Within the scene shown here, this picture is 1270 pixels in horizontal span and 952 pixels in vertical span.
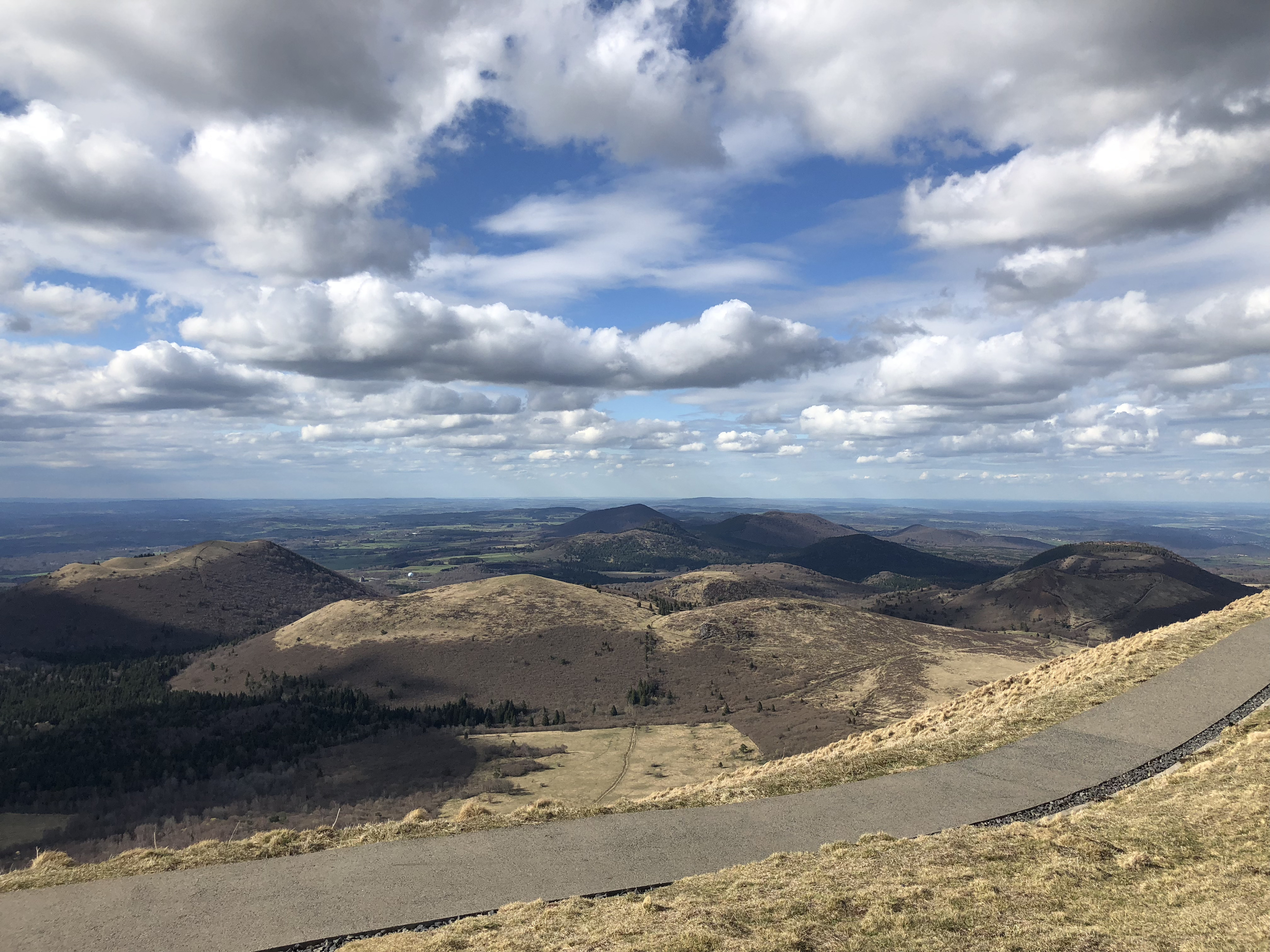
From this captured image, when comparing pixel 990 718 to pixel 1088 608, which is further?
pixel 1088 608

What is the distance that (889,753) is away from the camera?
2558cm

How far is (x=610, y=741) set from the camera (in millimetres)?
88438

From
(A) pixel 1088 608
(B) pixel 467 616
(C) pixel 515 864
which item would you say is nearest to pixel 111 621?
(B) pixel 467 616

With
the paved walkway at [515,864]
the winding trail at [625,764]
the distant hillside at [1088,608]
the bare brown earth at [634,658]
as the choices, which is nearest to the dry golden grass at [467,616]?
the bare brown earth at [634,658]

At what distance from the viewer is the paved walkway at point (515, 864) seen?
14.0m

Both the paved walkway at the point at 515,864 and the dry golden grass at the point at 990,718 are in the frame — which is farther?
the dry golden grass at the point at 990,718

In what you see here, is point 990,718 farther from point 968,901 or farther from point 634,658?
point 634,658

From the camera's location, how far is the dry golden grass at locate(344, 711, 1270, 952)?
40.4 ft

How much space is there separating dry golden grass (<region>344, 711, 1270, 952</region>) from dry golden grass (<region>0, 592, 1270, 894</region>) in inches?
91.9

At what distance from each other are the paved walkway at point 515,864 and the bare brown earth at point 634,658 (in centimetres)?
6187

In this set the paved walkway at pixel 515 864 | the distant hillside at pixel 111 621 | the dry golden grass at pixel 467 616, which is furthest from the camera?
the distant hillside at pixel 111 621

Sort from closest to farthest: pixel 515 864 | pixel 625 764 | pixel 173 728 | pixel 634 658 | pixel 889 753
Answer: pixel 515 864
pixel 889 753
pixel 625 764
pixel 173 728
pixel 634 658

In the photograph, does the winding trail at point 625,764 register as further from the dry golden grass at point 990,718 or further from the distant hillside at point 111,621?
the distant hillside at point 111,621

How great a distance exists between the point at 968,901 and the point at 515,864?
11.0m
